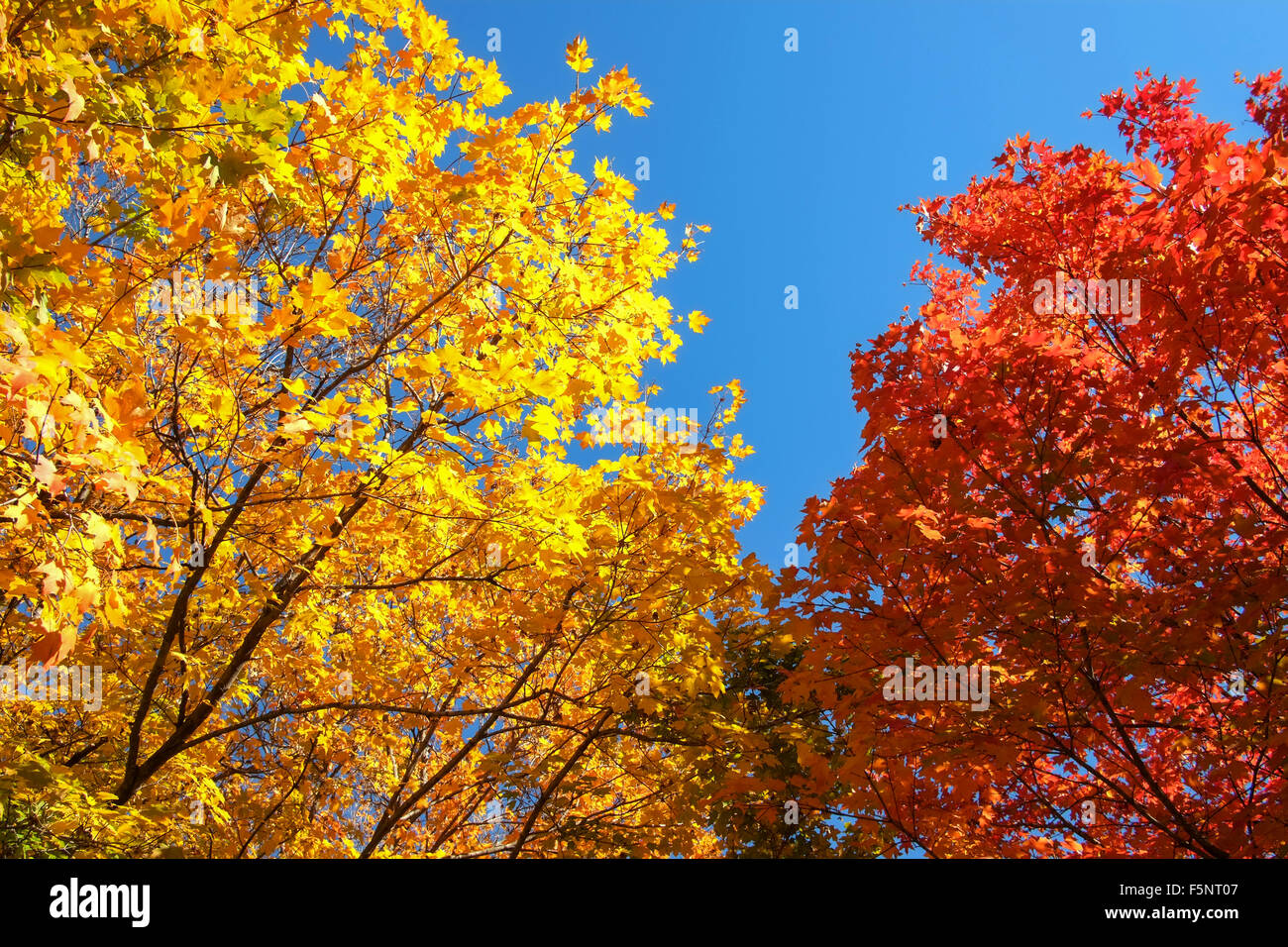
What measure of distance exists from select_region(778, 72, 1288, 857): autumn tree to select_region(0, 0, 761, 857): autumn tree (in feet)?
3.31

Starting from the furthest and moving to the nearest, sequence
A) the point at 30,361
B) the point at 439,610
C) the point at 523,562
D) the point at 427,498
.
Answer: the point at 439,610 < the point at 523,562 < the point at 427,498 < the point at 30,361

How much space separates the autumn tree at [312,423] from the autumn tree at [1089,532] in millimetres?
1008

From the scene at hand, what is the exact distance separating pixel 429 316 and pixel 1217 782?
5.84 meters

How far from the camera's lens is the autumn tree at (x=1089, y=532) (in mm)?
3912

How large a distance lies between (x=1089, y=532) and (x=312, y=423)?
441 cm

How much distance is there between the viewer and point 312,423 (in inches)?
141

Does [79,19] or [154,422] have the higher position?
[79,19]

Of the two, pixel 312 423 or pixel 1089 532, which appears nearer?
pixel 312 423
